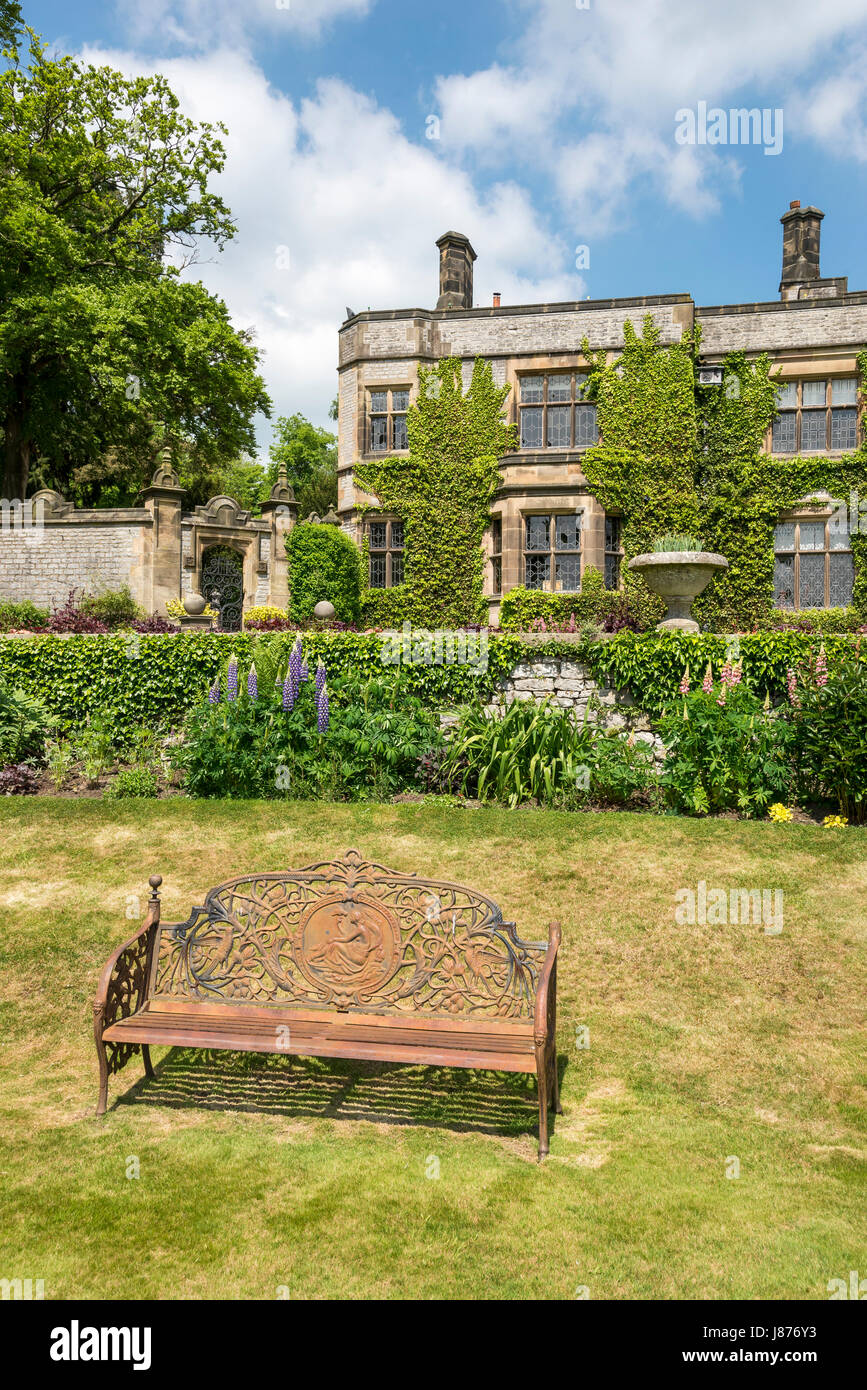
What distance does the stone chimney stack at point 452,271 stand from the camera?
2283 centimetres

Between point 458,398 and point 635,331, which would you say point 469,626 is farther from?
point 635,331

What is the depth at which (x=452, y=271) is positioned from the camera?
22906mm

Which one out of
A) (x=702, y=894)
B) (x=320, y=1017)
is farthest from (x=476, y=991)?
(x=702, y=894)

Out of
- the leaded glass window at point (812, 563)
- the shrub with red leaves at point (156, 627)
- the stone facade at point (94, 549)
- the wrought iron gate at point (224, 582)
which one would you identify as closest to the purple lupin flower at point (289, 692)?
the shrub with red leaves at point (156, 627)

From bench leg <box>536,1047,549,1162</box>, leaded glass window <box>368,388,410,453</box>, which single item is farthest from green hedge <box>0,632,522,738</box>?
leaded glass window <box>368,388,410,453</box>

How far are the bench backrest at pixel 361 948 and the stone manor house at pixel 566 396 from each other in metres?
16.0

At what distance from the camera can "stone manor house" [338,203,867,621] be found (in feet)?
65.9

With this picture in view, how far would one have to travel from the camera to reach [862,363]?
19797mm

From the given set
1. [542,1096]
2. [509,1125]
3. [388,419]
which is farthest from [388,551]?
[542,1096]

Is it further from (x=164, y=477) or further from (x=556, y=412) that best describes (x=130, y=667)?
(x=556, y=412)

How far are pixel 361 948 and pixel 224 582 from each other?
69.8ft
